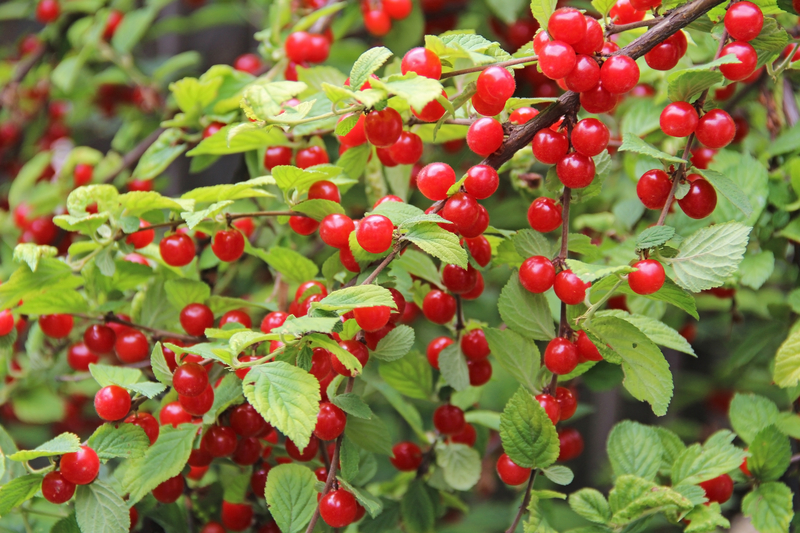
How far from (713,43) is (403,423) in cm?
98

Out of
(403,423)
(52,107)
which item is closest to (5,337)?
(403,423)

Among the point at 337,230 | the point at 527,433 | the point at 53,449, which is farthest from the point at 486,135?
the point at 53,449

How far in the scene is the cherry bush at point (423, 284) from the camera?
0.54 meters

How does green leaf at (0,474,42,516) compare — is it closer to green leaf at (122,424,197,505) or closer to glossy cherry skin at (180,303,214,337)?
green leaf at (122,424,197,505)

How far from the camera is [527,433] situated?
59cm

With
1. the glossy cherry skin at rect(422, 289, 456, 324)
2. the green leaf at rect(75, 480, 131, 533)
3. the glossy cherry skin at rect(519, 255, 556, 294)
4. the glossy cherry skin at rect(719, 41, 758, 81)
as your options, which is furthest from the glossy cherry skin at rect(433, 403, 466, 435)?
the glossy cherry skin at rect(719, 41, 758, 81)

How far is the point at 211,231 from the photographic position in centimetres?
71

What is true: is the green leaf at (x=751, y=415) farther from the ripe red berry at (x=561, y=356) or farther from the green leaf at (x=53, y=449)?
the green leaf at (x=53, y=449)

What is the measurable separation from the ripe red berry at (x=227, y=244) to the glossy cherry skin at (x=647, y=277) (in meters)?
0.40

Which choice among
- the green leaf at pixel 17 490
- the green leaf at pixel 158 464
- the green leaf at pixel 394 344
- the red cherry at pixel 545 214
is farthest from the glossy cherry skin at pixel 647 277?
the green leaf at pixel 17 490

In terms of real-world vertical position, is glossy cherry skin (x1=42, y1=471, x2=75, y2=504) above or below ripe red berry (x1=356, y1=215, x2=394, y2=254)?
below

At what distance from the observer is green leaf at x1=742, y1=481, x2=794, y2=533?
2.11ft

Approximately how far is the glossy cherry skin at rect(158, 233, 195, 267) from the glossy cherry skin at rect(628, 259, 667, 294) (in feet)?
1.53

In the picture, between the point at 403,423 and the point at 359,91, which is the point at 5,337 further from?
the point at 403,423
